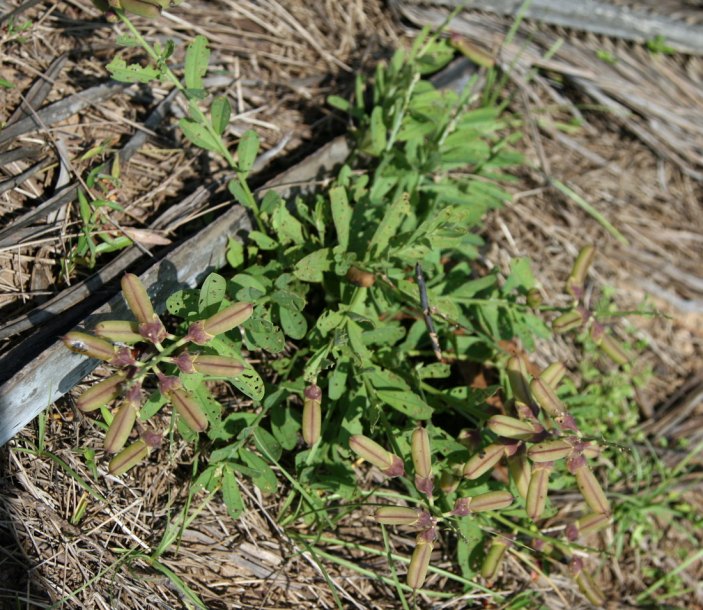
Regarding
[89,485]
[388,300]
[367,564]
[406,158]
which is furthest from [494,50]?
[89,485]

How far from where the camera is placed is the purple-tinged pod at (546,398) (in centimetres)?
214

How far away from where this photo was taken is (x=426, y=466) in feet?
6.73

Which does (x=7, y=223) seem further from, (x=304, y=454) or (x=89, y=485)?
(x=304, y=454)

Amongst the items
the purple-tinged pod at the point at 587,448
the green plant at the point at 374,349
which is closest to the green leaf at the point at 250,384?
the green plant at the point at 374,349

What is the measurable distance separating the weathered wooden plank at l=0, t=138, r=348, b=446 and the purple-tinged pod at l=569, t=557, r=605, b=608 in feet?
5.40

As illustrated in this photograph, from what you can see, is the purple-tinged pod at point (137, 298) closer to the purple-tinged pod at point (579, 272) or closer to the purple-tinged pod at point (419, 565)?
the purple-tinged pod at point (419, 565)

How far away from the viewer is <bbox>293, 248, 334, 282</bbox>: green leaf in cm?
231

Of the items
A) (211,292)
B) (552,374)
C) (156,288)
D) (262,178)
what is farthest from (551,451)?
(262,178)

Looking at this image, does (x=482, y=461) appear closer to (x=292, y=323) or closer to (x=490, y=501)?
(x=490, y=501)

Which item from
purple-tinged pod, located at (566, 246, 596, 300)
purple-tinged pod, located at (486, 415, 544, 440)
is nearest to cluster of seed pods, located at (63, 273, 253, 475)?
purple-tinged pod, located at (486, 415, 544, 440)

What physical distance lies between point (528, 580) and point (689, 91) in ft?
9.42

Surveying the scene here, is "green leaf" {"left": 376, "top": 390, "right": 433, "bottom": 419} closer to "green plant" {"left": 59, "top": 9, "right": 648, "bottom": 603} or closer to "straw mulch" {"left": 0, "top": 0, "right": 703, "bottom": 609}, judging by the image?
"green plant" {"left": 59, "top": 9, "right": 648, "bottom": 603}

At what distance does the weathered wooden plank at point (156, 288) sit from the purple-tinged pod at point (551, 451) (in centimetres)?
122

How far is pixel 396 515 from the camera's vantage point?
80.7 inches
